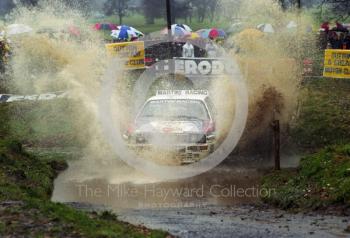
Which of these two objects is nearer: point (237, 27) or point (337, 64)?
point (337, 64)

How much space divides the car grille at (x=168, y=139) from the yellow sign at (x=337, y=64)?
14092 millimetres

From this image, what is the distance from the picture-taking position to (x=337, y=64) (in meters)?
28.2

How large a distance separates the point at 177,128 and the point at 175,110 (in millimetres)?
1373

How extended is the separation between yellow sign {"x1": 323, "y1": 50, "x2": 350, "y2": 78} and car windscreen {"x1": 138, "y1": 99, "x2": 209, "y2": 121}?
490 inches

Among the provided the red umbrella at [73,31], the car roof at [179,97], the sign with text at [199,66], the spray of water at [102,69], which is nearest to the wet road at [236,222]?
the spray of water at [102,69]

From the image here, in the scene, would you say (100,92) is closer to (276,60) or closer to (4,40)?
(276,60)

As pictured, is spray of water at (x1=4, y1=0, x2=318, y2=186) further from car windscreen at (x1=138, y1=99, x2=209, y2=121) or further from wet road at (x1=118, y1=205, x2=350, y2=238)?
wet road at (x1=118, y1=205, x2=350, y2=238)

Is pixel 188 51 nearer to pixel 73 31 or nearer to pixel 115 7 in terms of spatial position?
pixel 73 31

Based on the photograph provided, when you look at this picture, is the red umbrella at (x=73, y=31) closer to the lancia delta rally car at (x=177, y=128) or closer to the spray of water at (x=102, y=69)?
the spray of water at (x=102, y=69)

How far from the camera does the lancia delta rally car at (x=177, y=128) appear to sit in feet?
50.7

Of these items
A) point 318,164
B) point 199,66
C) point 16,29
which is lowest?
point 318,164

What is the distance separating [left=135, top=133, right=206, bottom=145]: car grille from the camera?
15.4m

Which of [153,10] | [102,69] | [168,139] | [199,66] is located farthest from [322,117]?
[153,10]

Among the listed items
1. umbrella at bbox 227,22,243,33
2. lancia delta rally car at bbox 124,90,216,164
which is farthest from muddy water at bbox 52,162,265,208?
umbrella at bbox 227,22,243,33
